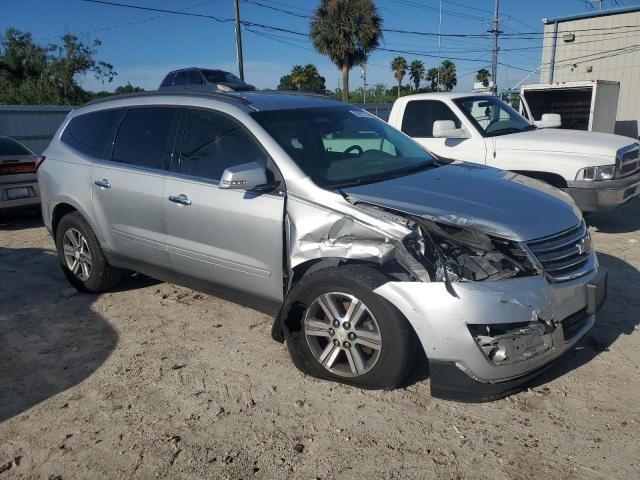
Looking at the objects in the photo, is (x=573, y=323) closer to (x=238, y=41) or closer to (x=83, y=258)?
(x=83, y=258)

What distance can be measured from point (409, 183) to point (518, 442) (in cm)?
170

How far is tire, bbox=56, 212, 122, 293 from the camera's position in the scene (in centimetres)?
495

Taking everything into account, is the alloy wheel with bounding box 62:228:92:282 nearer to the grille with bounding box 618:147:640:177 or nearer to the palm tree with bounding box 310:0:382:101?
the grille with bounding box 618:147:640:177

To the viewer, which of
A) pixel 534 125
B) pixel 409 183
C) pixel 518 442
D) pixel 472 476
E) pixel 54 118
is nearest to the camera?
pixel 472 476

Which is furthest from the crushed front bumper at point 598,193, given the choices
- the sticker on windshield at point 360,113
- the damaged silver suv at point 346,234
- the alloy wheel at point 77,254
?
the alloy wheel at point 77,254

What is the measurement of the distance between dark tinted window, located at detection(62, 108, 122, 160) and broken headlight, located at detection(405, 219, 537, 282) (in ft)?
10.1

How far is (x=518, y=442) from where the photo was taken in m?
2.79

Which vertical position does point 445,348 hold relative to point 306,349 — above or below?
above

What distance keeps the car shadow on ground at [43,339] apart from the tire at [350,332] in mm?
1546

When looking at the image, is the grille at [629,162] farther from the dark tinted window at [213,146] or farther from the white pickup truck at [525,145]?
the dark tinted window at [213,146]

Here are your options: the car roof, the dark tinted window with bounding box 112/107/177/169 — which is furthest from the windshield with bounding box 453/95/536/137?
the dark tinted window with bounding box 112/107/177/169

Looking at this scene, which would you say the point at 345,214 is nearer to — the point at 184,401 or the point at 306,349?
the point at 306,349

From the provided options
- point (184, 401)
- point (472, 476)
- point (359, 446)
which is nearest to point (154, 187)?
point (184, 401)

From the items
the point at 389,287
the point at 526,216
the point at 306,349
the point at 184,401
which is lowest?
the point at 184,401
